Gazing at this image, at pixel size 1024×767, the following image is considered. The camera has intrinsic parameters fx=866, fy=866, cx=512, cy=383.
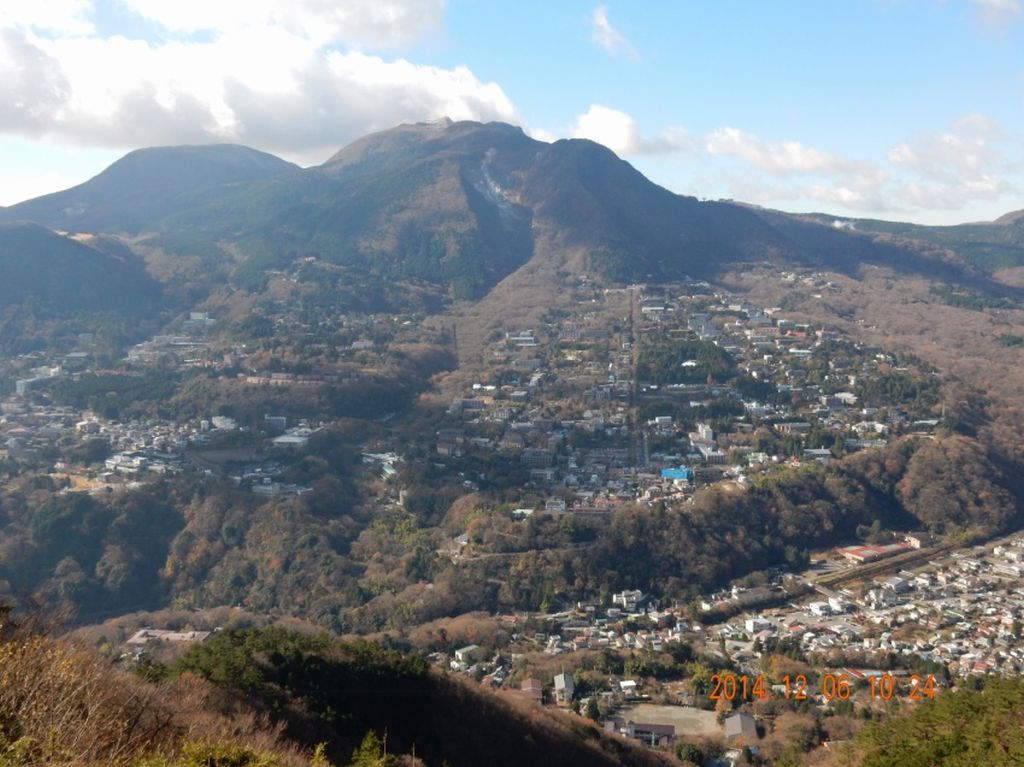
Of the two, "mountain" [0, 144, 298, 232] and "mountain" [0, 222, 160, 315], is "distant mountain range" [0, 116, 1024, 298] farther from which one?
"mountain" [0, 222, 160, 315]

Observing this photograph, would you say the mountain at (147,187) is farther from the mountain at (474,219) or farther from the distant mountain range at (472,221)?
the mountain at (474,219)

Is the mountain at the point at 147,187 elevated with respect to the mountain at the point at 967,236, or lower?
elevated

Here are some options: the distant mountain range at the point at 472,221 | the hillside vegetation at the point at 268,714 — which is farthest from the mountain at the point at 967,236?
the hillside vegetation at the point at 268,714

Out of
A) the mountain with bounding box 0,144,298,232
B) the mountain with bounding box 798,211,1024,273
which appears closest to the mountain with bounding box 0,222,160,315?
the mountain with bounding box 0,144,298,232

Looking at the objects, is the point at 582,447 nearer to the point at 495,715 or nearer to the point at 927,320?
the point at 495,715

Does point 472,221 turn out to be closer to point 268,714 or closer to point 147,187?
point 147,187

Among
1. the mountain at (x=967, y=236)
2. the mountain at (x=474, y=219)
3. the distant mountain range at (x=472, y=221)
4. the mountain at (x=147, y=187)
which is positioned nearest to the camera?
the mountain at (x=474, y=219)
